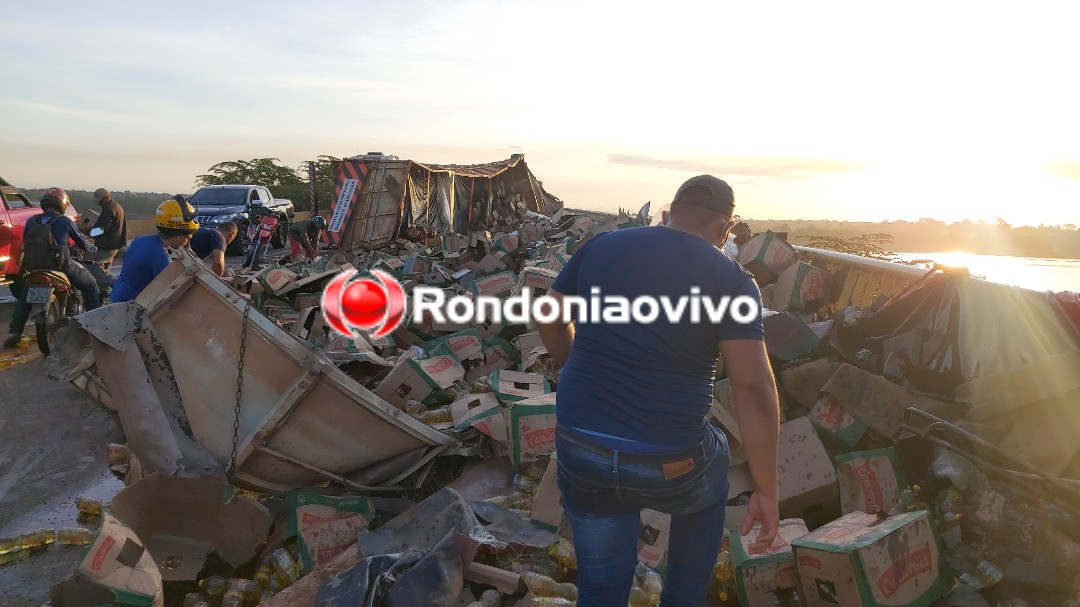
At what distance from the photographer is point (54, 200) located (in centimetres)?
753

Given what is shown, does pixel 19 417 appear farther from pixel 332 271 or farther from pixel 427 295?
pixel 427 295

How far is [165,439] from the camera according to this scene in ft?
11.7

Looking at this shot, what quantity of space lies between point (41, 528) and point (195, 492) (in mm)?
1192

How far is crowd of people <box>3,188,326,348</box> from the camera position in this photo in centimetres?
449

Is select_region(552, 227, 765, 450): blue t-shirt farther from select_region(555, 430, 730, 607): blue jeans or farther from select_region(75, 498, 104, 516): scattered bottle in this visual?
select_region(75, 498, 104, 516): scattered bottle

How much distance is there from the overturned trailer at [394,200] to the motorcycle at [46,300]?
21.0ft

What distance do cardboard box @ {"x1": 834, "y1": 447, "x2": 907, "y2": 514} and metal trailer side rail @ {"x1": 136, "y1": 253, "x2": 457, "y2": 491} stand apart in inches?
101

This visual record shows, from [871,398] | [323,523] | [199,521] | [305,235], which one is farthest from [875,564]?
[305,235]

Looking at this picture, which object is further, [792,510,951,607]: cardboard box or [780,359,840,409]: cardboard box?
[780,359,840,409]: cardboard box

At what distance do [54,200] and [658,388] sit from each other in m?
8.19

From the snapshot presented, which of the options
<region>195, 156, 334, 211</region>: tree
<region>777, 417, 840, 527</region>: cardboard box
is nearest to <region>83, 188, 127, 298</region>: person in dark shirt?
<region>777, 417, 840, 527</region>: cardboard box

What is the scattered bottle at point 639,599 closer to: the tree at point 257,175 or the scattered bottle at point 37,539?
the scattered bottle at point 37,539

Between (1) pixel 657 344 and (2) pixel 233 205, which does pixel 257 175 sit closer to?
(2) pixel 233 205

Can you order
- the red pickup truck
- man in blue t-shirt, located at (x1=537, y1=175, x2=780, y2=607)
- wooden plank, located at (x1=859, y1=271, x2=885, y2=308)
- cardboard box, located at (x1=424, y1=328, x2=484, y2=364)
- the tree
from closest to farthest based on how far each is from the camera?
man in blue t-shirt, located at (x1=537, y1=175, x2=780, y2=607) → cardboard box, located at (x1=424, y1=328, x2=484, y2=364) → wooden plank, located at (x1=859, y1=271, x2=885, y2=308) → the red pickup truck → the tree
